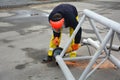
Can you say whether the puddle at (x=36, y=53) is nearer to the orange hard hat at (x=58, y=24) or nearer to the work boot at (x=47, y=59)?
the work boot at (x=47, y=59)

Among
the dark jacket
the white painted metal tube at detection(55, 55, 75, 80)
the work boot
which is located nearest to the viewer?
the white painted metal tube at detection(55, 55, 75, 80)

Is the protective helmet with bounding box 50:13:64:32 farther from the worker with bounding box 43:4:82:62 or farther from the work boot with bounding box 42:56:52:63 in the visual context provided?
the work boot with bounding box 42:56:52:63

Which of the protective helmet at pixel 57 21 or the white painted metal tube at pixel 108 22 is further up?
the white painted metal tube at pixel 108 22

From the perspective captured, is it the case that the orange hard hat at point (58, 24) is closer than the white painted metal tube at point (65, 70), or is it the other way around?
the white painted metal tube at point (65, 70)

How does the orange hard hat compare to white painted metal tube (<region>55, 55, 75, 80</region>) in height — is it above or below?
above

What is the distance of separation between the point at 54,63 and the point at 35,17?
5342mm

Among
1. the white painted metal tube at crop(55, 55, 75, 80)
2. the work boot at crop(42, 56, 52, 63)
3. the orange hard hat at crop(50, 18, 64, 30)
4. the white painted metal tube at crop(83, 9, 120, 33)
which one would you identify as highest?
the white painted metal tube at crop(83, 9, 120, 33)

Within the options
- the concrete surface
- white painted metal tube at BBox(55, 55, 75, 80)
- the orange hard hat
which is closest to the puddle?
the concrete surface

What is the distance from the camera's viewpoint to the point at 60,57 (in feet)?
16.0

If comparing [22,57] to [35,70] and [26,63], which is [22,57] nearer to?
[26,63]

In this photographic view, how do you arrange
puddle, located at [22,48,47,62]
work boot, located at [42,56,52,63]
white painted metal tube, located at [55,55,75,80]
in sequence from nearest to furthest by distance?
white painted metal tube, located at [55,55,75,80]
work boot, located at [42,56,52,63]
puddle, located at [22,48,47,62]

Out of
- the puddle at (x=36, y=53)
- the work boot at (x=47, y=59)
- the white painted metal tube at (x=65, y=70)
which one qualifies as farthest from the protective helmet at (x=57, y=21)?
the puddle at (x=36, y=53)

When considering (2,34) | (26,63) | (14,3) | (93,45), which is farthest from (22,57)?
(14,3)

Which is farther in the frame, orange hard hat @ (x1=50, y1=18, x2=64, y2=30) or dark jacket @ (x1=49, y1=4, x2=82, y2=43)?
dark jacket @ (x1=49, y1=4, x2=82, y2=43)
